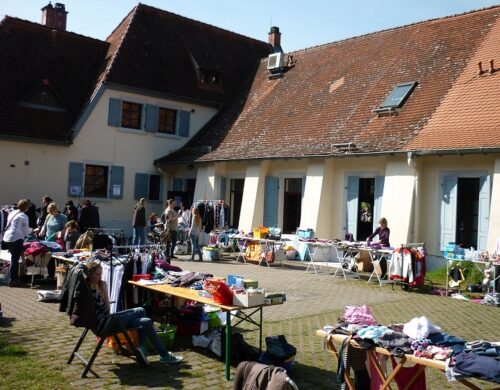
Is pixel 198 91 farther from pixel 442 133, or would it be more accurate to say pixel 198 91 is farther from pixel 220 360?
pixel 220 360

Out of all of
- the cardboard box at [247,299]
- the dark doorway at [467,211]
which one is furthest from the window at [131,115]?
the cardboard box at [247,299]

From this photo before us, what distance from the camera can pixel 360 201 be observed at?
56.7 ft

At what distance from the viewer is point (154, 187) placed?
2359cm

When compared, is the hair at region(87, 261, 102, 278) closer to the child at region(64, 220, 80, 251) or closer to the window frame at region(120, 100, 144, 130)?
the child at region(64, 220, 80, 251)

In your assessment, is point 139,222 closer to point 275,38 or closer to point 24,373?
point 24,373

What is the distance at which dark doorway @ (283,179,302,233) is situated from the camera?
1923 centimetres

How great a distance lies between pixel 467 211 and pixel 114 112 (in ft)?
45.3

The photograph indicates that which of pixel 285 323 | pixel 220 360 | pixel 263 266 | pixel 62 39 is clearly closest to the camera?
pixel 220 360

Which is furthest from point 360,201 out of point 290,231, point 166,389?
point 166,389

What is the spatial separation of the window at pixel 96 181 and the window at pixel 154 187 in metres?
2.09

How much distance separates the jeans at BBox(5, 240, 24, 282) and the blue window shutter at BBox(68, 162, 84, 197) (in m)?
10.1

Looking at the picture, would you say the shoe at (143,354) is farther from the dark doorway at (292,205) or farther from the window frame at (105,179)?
the window frame at (105,179)

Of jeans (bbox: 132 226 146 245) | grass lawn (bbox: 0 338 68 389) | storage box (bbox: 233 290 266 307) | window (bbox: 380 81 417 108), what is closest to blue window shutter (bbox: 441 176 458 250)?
window (bbox: 380 81 417 108)

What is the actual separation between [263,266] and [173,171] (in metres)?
8.78
